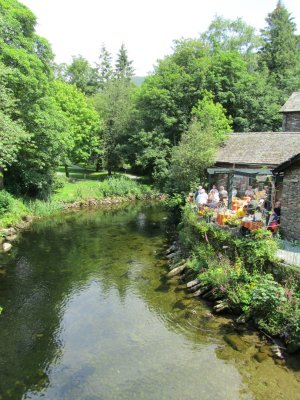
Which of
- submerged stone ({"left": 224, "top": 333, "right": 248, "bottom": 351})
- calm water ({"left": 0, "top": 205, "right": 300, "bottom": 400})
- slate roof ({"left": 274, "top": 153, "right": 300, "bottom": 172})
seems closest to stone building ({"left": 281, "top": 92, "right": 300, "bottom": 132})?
slate roof ({"left": 274, "top": 153, "right": 300, "bottom": 172})

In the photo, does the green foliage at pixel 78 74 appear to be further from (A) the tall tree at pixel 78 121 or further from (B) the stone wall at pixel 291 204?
(B) the stone wall at pixel 291 204

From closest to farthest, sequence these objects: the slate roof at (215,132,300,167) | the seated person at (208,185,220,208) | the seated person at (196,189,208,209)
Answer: the seated person at (208,185,220,208) < the seated person at (196,189,208,209) < the slate roof at (215,132,300,167)

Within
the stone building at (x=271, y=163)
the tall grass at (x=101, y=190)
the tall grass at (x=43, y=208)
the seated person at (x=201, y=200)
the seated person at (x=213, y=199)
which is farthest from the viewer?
the tall grass at (x=101, y=190)

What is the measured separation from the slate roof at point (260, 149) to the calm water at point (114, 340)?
34.1 feet

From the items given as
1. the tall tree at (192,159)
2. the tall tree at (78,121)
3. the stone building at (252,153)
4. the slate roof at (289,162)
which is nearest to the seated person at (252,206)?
the slate roof at (289,162)

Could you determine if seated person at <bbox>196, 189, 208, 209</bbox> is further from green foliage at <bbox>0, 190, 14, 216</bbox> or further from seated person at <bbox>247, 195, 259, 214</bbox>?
green foliage at <bbox>0, 190, 14, 216</bbox>

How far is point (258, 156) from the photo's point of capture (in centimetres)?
2508

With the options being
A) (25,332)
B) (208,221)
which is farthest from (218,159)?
(25,332)

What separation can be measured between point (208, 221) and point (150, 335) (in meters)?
7.55

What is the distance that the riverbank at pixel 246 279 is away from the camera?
11719 mm

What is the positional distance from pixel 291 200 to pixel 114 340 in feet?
33.2

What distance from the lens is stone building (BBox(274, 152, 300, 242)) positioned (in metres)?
16.1

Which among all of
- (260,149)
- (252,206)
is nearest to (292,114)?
(260,149)

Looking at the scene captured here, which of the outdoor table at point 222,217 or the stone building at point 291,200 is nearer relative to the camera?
the stone building at point 291,200
